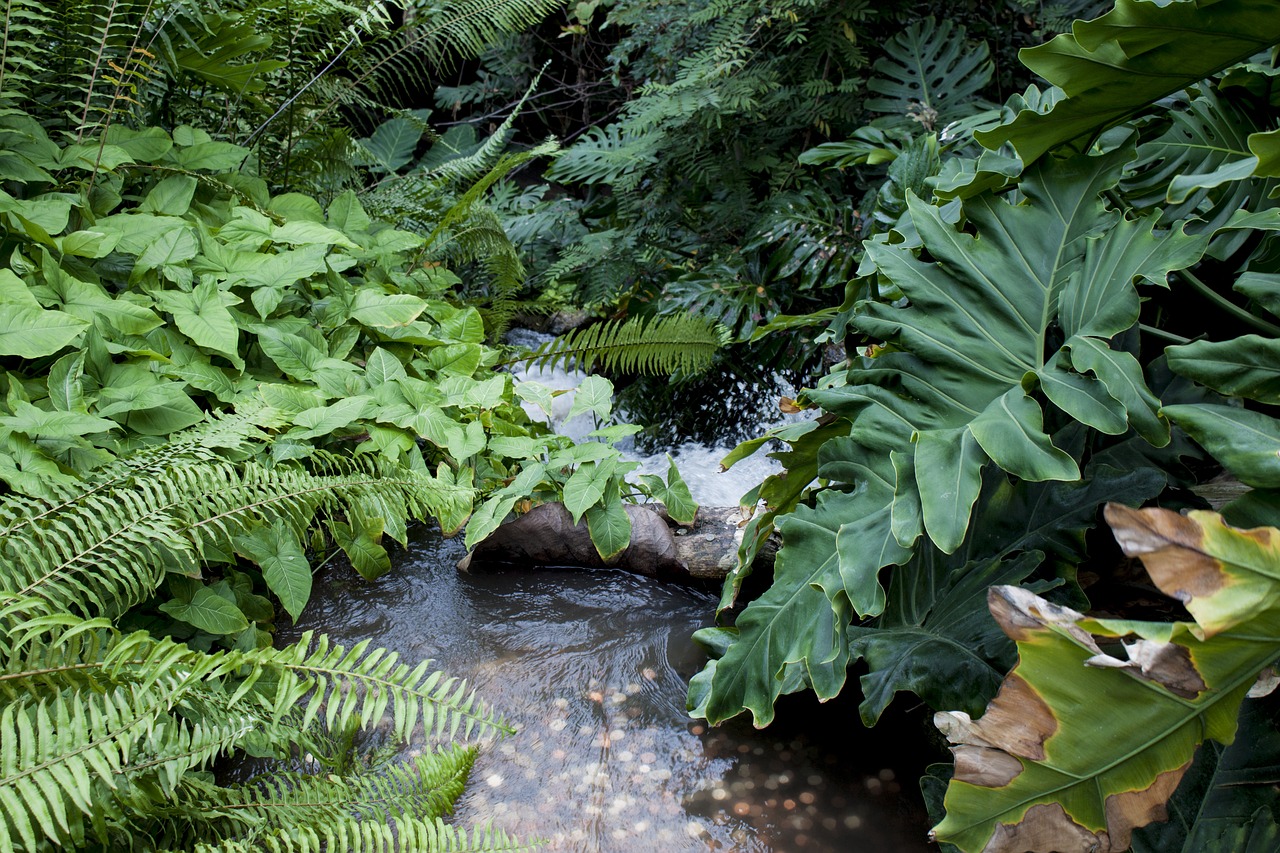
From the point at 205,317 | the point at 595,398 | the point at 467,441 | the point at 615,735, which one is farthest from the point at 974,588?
the point at 205,317

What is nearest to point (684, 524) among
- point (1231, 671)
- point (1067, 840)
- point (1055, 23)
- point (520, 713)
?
point (520, 713)

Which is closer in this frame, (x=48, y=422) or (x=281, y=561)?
(x=48, y=422)

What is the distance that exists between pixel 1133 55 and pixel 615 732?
5.48 feet

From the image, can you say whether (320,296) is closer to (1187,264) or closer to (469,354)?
(469,354)

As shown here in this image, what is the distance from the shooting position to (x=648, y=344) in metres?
3.12

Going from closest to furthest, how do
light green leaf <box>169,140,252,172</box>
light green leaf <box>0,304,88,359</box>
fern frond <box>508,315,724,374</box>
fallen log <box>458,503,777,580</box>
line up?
light green leaf <box>0,304,88,359</box>, fallen log <box>458,503,777,580</box>, light green leaf <box>169,140,252,172</box>, fern frond <box>508,315,724,374</box>

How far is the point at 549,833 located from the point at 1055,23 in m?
3.79

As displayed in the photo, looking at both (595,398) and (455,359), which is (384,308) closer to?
(455,359)

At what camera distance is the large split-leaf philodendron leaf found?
0.81m

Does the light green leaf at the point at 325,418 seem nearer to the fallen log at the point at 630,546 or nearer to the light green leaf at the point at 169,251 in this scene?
the fallen log at the point at 630,546

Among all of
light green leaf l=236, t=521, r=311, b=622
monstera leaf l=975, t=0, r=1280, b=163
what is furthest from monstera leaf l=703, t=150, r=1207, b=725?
light green leaf l=236, t=521, r=311, b=622

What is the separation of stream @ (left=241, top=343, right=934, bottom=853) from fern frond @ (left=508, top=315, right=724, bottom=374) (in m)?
0.94

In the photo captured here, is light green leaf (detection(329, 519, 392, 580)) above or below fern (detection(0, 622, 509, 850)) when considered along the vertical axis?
below

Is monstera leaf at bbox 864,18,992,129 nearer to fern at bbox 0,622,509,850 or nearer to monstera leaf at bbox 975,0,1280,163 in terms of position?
monstera leaf at bbox 975,0,1280,163
